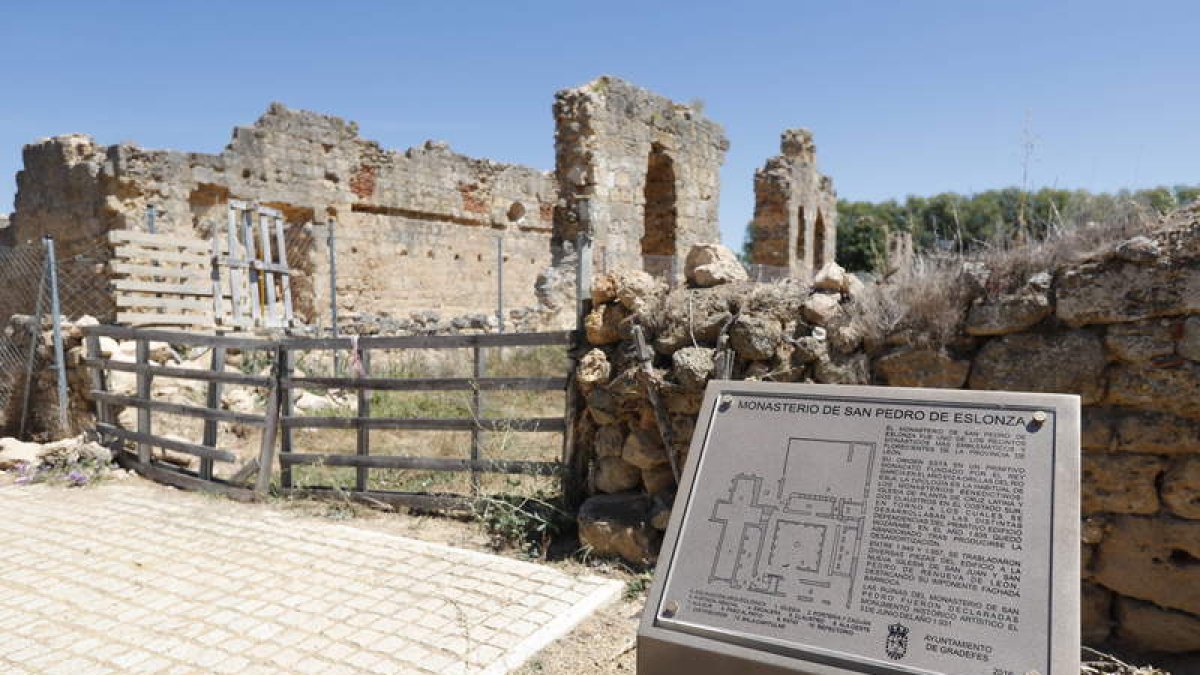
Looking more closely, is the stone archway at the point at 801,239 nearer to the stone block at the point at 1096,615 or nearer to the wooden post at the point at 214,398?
the wooden post at the point at 214,398

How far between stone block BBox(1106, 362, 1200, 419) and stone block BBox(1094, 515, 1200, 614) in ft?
1.82

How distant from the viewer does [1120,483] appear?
379 centimetres

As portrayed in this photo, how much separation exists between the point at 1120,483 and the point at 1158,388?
506mm

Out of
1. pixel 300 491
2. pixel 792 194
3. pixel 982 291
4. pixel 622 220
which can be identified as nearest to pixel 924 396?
pixel 982 291

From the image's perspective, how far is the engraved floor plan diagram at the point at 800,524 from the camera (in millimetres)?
2561

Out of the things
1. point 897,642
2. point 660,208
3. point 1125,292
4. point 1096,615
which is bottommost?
point 1096,615

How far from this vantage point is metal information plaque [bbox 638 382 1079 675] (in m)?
2.30

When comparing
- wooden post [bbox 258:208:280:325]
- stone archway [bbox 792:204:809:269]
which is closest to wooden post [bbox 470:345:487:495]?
wooden post [bbox 258:208:280:325]

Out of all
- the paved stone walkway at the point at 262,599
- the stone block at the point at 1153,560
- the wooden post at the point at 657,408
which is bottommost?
the paved stone walkway at the point at 262,599

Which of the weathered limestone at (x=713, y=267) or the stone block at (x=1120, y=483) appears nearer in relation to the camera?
the stone block at (x=1120, y=483)

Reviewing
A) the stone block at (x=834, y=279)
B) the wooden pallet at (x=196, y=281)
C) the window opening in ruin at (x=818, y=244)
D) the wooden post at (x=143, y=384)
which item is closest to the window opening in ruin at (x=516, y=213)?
the wooden pallet at (x=196, y=281)

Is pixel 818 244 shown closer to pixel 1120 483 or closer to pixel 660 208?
pixel 660 208

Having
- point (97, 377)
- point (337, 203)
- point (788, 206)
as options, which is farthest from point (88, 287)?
point (788, 206)

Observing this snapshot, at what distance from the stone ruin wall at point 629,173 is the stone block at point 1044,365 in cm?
777
